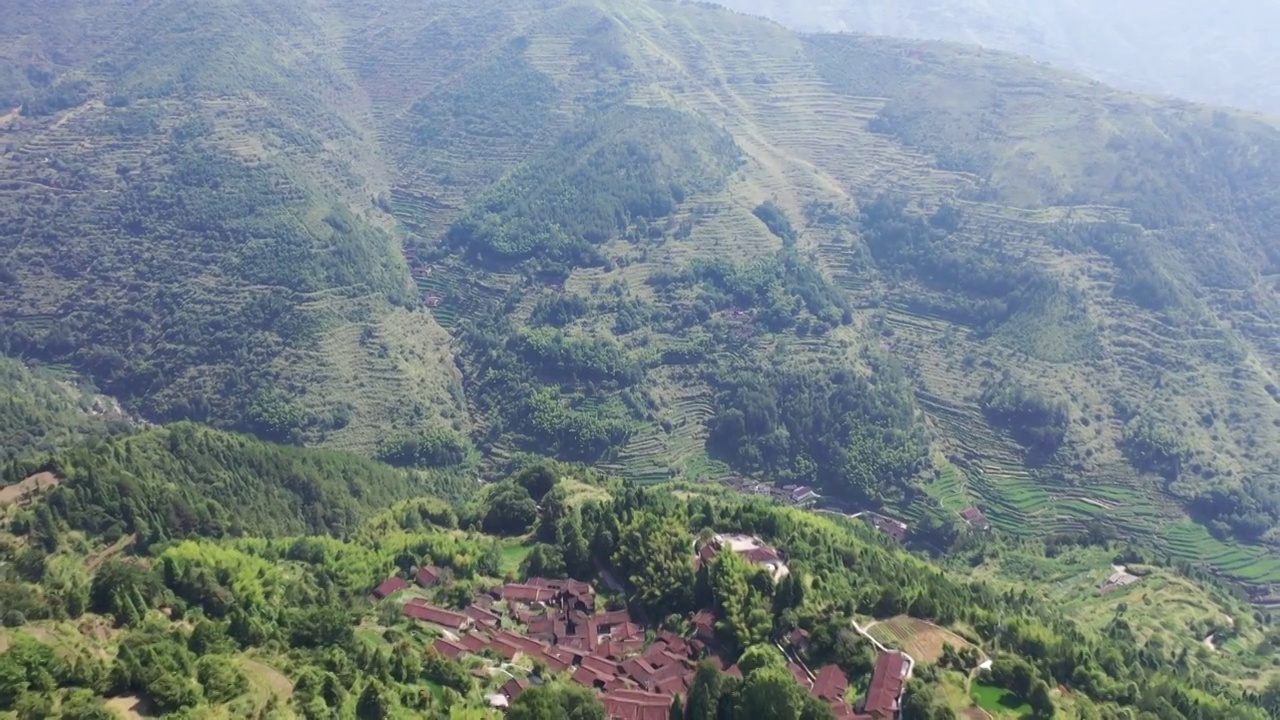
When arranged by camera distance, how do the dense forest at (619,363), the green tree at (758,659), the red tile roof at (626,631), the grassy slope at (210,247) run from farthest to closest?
the grassy slope at (210,247)
the red tile roof at (626,631)
the dense forest at (619,363)
the green tree at (758,659)

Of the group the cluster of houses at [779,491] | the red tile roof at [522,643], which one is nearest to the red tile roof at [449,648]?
the red tile roof at [522,643]

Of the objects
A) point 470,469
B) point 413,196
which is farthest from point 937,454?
point 413,196

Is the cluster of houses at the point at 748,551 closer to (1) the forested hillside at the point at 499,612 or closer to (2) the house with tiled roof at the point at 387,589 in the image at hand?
(1) the forested hillside at the point at 499,612

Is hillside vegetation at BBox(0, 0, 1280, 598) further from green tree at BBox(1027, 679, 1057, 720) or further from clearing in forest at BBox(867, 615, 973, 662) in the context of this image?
green tree at BBox(1027, 679, 1057, 720)

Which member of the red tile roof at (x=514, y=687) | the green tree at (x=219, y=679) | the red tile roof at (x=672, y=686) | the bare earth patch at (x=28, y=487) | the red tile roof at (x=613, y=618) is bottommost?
the red tile roof at (x=613, y=618)

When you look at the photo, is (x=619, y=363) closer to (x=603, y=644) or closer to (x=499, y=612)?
(x=499, y=612)

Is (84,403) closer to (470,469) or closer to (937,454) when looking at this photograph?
(470,469)
